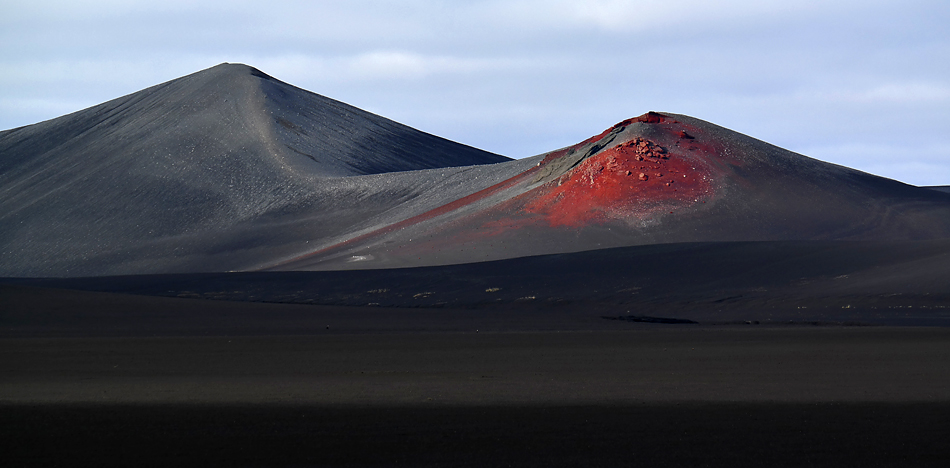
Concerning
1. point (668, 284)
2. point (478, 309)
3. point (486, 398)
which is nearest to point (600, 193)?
point (668, 284)

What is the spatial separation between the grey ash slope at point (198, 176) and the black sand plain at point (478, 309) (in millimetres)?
277

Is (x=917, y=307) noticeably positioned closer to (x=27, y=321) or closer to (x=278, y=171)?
(x=27, y=321)

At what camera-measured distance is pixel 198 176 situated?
200ft

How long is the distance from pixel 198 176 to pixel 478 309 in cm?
4214

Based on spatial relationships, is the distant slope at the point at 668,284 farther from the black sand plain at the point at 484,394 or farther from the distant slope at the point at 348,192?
the distant slope at the point at 348,192

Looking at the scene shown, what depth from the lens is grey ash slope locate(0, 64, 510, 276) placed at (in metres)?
51.1

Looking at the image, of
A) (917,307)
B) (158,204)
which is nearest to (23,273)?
(158,204)

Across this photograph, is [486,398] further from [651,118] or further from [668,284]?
[651,118]

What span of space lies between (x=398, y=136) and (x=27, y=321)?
2241 inches

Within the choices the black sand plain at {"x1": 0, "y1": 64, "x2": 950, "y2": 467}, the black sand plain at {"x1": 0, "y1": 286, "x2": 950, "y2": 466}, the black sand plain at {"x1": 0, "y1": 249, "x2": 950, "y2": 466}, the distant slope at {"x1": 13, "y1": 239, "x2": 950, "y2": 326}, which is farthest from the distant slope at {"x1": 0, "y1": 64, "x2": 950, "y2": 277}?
the black sand plain at {"x1": 0, "y1": 286, "x2": 950, "y2": 466}

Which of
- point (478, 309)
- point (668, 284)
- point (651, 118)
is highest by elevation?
point (651, 118)

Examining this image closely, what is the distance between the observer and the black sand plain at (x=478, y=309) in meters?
7.88

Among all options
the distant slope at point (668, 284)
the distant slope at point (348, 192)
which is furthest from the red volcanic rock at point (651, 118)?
the distant slope at point (668, 284)

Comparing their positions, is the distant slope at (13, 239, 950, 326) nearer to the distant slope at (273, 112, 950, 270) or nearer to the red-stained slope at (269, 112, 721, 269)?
the distant slope at (273, 112, 950, 270)
